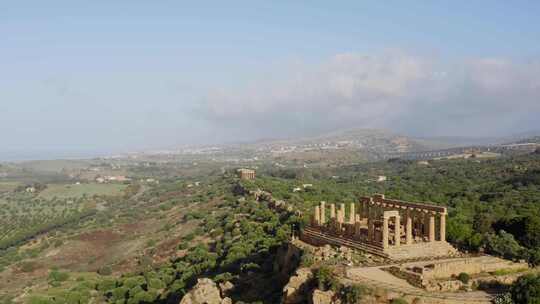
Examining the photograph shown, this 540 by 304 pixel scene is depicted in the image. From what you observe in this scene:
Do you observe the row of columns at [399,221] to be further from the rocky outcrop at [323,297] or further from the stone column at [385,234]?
the rocky outcrop at [323,297]

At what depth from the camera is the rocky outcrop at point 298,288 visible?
3095cm

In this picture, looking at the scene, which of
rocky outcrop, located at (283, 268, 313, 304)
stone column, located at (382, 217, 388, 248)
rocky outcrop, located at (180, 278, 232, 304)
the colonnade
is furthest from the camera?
rocky outcrop, located at (180, 278, 232, 304)

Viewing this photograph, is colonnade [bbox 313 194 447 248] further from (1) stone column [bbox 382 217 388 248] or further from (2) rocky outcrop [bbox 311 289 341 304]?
(2) rocky outcrop [bbox 311 289 341 304]

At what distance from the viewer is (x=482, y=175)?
99438mm

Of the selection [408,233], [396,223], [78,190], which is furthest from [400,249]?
[78,190]

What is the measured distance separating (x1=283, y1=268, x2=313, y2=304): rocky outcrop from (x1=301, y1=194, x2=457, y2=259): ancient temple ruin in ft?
15.2

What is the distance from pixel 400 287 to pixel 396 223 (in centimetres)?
664

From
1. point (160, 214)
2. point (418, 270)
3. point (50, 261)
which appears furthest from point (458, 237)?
point (160, 214)

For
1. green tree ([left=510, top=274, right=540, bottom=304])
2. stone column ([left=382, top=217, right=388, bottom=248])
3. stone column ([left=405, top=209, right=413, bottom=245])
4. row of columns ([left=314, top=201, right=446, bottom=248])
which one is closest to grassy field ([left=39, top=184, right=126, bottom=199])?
row of columns ([left=314, top=201, right=446, bottom=248])

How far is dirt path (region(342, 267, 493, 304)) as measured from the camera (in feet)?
88.9

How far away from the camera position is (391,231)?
3669cm

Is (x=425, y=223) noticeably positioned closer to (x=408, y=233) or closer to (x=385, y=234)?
(x=408, y=233)

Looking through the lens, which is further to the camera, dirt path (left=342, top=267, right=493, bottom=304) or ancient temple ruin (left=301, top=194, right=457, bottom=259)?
ancient temple ruin (left=301, top=194, right=457, bottom=259)

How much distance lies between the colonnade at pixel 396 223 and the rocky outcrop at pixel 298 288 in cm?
513
